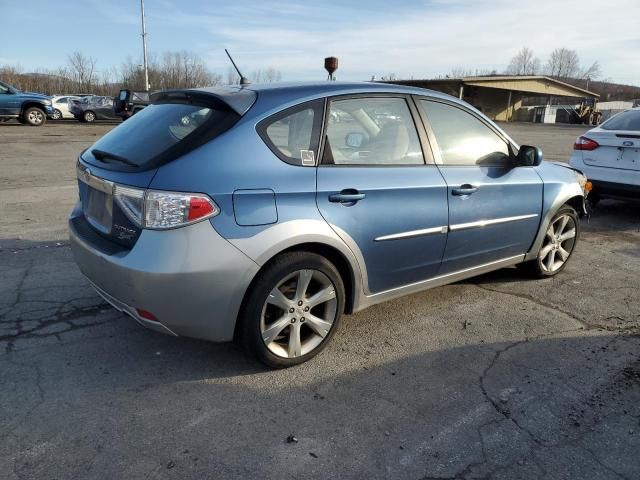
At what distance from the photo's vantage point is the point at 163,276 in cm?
256

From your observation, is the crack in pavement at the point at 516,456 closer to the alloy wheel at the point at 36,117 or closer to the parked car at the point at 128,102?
the parked car at the point at 128,102

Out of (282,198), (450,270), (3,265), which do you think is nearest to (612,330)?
(450,270)

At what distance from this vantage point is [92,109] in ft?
88.6

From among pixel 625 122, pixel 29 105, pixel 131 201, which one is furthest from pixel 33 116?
pixel 131 201

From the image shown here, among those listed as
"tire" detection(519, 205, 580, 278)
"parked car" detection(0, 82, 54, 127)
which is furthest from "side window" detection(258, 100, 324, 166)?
"parked car" detection(0, 82, 54, 127)

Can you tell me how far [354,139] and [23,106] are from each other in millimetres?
22109

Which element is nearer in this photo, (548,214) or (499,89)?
(548,214)

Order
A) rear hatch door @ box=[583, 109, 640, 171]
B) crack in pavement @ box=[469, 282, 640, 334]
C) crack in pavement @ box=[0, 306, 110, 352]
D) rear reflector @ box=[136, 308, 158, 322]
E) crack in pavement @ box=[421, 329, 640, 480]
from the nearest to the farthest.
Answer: crack in pavement @ box=[421, 329, 640, 480]
rear reflector @ box=[136, 308, 158, 322]
crack in pavement @ box=[0, 306, 110, 352]
crack in pavement @ box=[469, 282, 640, 334]
rear hatch door @ box=[583, 109, 640, 171]

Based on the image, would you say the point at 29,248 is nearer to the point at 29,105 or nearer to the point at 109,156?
the point at 109,156

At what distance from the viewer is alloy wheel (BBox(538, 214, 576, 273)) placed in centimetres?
467

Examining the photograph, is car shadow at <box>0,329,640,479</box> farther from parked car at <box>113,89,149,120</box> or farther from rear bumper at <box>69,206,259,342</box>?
parked car at <box>113,89,149,120</box>

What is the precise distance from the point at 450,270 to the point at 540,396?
118 cm

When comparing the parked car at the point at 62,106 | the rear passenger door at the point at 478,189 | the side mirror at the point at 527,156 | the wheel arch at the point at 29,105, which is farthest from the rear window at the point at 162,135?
the parked car at the point at 62,106

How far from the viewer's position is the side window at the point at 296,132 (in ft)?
9.51
